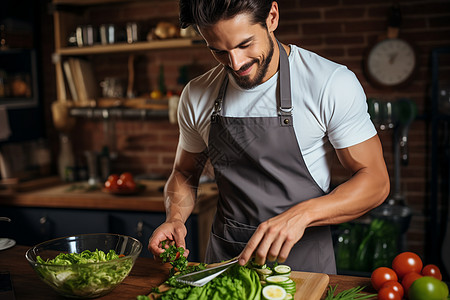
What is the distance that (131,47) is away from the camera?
320 cm

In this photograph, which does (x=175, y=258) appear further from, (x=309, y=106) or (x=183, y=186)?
(x=309, y=106)

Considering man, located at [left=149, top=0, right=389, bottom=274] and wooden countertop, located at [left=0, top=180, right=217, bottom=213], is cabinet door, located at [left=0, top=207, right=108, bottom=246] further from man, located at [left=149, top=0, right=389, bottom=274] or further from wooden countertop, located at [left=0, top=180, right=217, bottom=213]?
man, located at [left=149, top=0, right=389, bottom=274]

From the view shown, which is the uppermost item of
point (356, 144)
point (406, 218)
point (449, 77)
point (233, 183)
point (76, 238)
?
point (449, 77)

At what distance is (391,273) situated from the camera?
1238 mm

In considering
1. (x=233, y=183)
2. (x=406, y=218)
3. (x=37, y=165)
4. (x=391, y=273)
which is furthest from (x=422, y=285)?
(x=37, y=165)

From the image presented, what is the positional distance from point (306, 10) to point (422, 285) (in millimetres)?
2325

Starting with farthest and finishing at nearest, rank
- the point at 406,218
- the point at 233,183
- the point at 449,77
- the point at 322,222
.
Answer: the point at 449,77
the point at 406,218
the point at 233,183
the point at 322,222

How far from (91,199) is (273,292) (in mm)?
1981

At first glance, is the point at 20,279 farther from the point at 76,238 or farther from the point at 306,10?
the point at 306,10

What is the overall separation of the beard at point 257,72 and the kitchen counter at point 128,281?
62cm

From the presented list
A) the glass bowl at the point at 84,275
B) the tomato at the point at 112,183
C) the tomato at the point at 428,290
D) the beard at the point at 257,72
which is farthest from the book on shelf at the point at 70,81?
the tomato at the point at 428,290

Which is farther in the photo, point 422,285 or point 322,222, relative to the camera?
point 322,222

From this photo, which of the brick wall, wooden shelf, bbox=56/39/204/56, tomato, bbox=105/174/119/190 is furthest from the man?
the brick wall

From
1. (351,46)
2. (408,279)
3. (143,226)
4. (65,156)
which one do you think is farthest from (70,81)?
(408,279)
